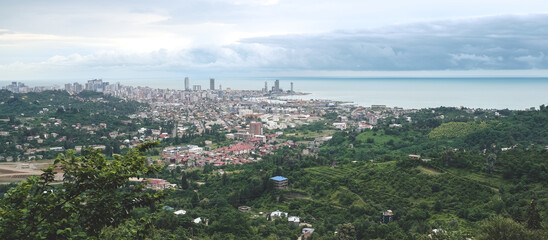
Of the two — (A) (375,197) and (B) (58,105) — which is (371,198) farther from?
(B) (58,105)

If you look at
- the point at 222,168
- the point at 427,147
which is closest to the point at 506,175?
the point at 427,147

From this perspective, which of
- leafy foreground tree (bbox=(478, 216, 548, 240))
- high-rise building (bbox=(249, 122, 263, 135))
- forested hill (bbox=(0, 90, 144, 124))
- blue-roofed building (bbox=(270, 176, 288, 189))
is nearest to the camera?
leafy foreground tree (bbox=(478, 216, 548, 240))

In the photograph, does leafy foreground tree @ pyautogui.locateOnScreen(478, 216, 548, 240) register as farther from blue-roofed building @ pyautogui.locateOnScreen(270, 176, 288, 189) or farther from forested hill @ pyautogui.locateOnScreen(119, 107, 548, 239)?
blue-roofed building @ pyautogui.locateOnScreen(270, 176, 288, 189)

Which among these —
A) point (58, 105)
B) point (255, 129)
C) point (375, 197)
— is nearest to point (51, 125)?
point (58, 105)

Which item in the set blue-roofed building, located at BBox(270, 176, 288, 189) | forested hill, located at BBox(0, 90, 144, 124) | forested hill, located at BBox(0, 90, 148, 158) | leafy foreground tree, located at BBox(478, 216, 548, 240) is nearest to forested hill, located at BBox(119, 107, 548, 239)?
leafy foreground tree, located at BBox(478, 216, 548, 240)

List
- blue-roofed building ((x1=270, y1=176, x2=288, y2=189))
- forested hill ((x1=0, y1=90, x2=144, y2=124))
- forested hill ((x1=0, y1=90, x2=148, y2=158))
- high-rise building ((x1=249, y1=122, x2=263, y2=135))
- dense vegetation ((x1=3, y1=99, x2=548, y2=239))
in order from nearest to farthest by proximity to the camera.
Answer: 1. dense vegetation ((x1=3, y1=99, x2=548, y2=239))
2. blue-roofed building ((x1=270, y1=176, x2=288, y2=189))
3. forested hill ((x1=0, y1=90, x2=148, y2=158))
4. high-rise building ((x1=249, y1=122, x2=263, y2=135))
5. forested hill ((x1=0, y1=90, x2=144, y2=124))

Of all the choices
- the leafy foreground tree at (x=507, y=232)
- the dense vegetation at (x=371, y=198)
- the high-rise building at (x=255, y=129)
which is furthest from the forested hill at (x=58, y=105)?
the leafy foreground tree at (x=507, y=232)

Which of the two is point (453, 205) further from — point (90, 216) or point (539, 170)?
point (90, 216)

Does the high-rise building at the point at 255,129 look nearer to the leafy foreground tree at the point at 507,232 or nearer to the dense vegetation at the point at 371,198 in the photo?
the dense vegetation at the point at 371,198

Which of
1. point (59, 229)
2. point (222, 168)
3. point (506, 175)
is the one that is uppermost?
point (59, 229)
